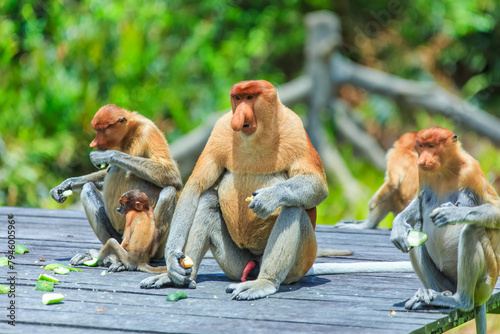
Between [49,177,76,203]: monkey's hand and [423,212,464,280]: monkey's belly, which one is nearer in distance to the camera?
[423,212,464,280]: monkey's belly

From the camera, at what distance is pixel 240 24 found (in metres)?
10.3

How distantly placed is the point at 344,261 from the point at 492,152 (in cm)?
590

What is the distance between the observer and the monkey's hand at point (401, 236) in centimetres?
291

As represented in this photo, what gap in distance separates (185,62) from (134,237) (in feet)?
20.2

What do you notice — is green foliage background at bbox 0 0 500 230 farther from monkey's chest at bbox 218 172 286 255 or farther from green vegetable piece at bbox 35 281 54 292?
green vegetable piece at bbox 35 281 54 292

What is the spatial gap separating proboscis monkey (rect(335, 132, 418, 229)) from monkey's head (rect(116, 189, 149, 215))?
2.25 metres

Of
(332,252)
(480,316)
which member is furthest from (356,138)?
(480,316)

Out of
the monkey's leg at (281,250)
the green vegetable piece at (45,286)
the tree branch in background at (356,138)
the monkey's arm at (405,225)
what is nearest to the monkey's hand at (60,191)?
the green vegetable piece at (45,286)

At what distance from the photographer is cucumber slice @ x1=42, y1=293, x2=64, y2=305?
9.76 feet

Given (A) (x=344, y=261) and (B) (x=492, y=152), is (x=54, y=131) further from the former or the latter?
(B) (x=492, y=152)

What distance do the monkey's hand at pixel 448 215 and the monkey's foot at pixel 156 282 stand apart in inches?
53.2

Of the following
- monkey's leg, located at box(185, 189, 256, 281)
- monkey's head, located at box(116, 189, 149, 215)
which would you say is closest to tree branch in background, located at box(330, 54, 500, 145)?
monkey's head, located at box(116, 189, 149, 215)

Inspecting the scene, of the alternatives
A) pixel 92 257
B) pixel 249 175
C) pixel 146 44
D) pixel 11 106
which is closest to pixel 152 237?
pixel 92 257

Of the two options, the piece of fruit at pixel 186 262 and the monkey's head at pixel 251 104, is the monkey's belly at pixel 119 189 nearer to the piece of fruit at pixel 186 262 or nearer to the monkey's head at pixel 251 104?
the piece of fruit at pixel 186 262
